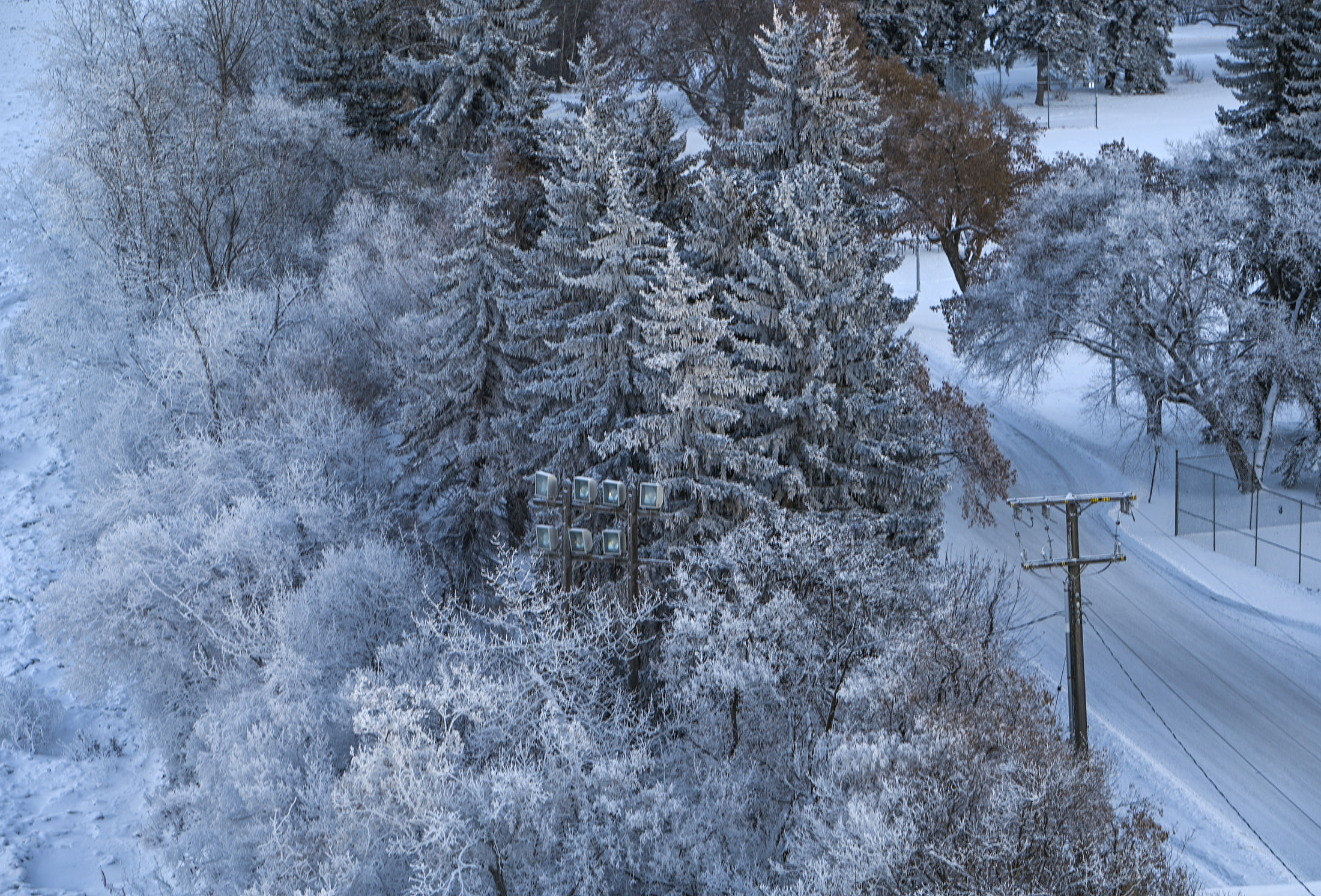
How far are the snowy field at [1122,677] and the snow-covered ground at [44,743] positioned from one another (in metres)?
0.05

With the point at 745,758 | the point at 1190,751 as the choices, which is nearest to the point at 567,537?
the point at 745,758

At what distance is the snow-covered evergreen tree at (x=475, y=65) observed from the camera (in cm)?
3572

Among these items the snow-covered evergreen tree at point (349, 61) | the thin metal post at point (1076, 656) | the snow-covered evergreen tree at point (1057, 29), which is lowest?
the thin metal post at point (1076, 656)

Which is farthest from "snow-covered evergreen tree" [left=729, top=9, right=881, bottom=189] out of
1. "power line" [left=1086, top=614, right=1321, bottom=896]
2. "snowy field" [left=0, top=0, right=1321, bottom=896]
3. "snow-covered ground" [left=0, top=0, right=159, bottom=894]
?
"snow-covered ground" [left=0, top=0, right=159, bottom=894]

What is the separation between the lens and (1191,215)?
29.9 metres

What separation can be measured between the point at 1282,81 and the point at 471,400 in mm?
22861

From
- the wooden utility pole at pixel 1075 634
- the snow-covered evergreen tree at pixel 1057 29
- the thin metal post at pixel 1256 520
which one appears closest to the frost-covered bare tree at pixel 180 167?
the wooden utility pole at pixel 1075 634

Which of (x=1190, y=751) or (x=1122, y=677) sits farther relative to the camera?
(x=1122, y=677)

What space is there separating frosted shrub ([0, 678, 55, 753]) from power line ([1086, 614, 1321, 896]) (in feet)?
76.6

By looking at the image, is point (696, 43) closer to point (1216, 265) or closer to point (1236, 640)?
point (1216, 265)

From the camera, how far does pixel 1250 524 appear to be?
29.0 meters

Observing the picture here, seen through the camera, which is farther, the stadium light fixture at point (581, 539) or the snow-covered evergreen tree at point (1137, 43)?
the snow-covered evergreen tree at point (1137, 43)

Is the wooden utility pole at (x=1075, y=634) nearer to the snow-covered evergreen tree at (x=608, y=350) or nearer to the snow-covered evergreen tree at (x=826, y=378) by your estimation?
the snow-covered evergreen tree at (x=826, y=378)

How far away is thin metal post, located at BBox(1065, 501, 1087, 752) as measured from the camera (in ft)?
53.4
